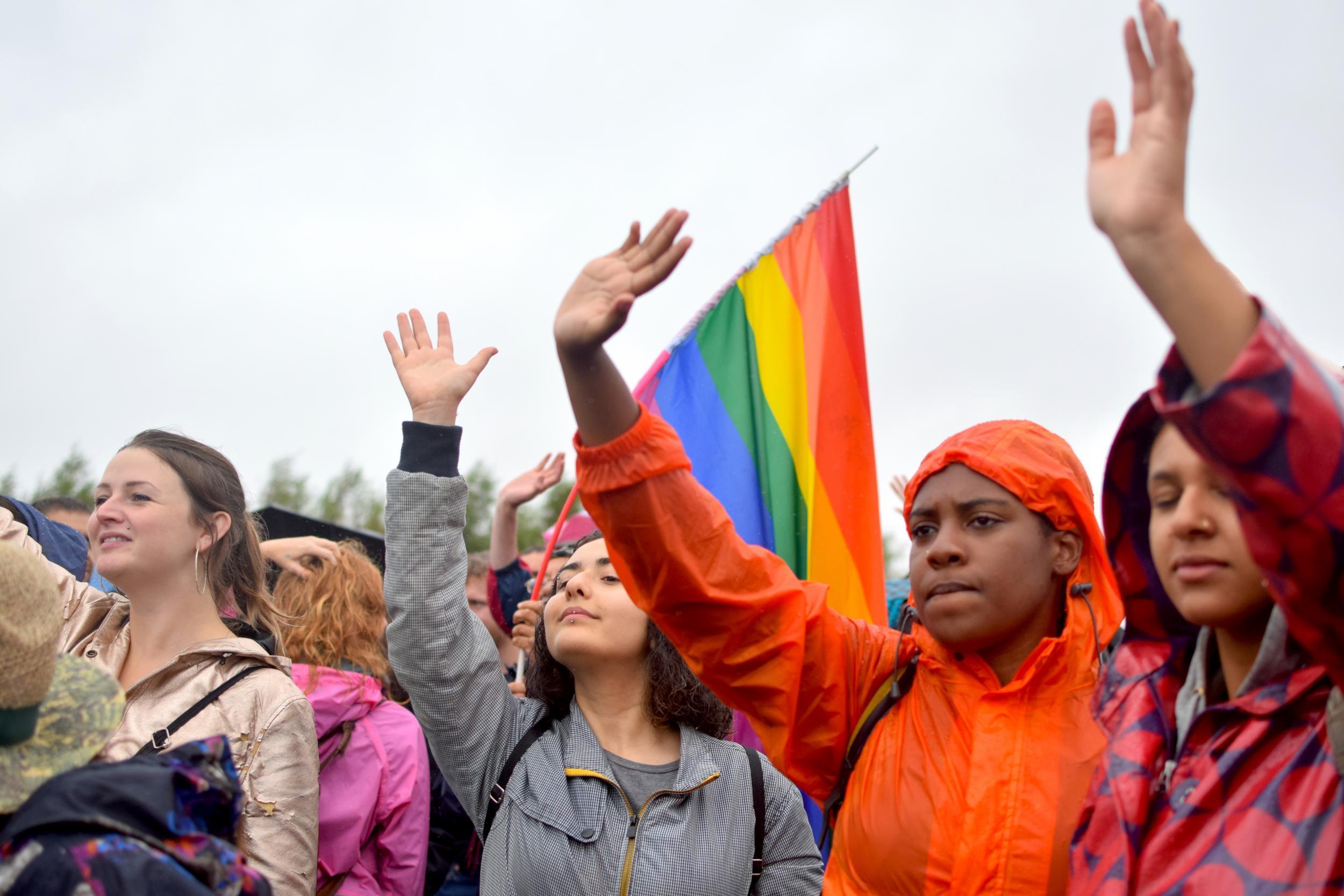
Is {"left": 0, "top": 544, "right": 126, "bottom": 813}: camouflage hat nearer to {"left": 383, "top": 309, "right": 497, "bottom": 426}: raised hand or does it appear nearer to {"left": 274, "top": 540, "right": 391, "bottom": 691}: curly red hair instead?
{"left": 383, "top": 309, "right": 497, "bottom": 426}: raised hand

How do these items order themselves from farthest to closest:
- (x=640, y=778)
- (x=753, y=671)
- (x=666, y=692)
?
(x=666, y=692) < (x=640, y=778) < (x=753, y=671)

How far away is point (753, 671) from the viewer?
7.45 feet

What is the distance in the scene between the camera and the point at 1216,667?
1.84 m

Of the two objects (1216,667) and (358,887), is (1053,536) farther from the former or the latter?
(358,887)

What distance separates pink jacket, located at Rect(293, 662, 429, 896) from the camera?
3.70 m

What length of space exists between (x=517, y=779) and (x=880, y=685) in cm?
96

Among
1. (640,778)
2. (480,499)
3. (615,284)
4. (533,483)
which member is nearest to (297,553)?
(533,483)

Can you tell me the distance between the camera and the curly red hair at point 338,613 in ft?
13.9

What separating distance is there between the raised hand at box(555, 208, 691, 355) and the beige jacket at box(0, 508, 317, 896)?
152cm

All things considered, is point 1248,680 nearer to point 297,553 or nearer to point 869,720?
point 869,720

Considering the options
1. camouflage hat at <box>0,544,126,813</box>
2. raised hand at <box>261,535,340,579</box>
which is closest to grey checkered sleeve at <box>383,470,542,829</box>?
camouflage hat at <box>0,544,126,813</box>

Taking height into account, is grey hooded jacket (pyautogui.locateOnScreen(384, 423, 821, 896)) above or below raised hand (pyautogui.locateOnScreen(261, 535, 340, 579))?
below

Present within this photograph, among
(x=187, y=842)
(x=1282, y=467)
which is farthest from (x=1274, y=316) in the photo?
(x=187, y=842)

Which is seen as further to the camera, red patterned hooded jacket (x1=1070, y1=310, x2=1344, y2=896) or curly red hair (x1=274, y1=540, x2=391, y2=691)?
curly red hair (x1=274, y1=540, x2=391, y2=691)
